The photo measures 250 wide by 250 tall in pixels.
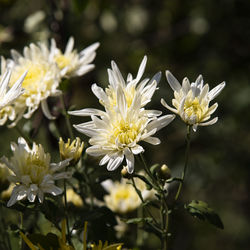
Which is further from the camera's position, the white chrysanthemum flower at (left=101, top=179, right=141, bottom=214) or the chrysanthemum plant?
the white chrysanthemum flower at (left=101, top=179, right=141, bottom=214)

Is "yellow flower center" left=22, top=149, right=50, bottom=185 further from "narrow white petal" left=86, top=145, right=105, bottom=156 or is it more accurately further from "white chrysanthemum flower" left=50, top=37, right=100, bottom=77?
"white chrysanthemum flower" left=50, top=37, right=100, bottom=77

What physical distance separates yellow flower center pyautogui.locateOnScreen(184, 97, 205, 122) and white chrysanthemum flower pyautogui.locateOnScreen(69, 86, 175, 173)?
0.07m

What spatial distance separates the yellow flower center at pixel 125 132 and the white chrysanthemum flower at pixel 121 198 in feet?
1.61

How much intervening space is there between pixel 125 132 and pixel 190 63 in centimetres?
204

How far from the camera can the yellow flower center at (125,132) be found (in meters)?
1.04

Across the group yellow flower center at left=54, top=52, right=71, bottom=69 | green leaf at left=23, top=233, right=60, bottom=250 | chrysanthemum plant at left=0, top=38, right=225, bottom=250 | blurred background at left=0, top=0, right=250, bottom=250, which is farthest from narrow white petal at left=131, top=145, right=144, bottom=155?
blurred background at left=0, top=0, right=250, bottom=250

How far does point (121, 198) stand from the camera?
1562mm

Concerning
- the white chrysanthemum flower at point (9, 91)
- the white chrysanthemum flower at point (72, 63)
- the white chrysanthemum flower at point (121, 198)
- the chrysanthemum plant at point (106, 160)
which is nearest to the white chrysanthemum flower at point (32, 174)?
the chrysanthemum plant at point (106, 160)

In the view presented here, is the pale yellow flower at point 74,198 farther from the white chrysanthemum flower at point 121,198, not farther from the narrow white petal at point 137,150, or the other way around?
the narrow white petal at point 137,150

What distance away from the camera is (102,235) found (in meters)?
1.14

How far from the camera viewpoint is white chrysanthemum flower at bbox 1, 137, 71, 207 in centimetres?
101

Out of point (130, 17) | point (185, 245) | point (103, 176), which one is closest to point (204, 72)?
point (130, 17)

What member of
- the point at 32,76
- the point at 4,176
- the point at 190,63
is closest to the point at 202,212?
the point at 4,176

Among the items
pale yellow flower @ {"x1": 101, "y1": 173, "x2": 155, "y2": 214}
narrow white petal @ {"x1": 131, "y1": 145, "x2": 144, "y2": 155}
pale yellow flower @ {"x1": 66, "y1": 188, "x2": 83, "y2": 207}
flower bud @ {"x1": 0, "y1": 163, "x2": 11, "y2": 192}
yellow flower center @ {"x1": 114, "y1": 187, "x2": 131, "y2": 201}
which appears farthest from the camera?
yellow flower center @ {"x1": 114, "y1": 187, "x2": 131, "y2": 201}
